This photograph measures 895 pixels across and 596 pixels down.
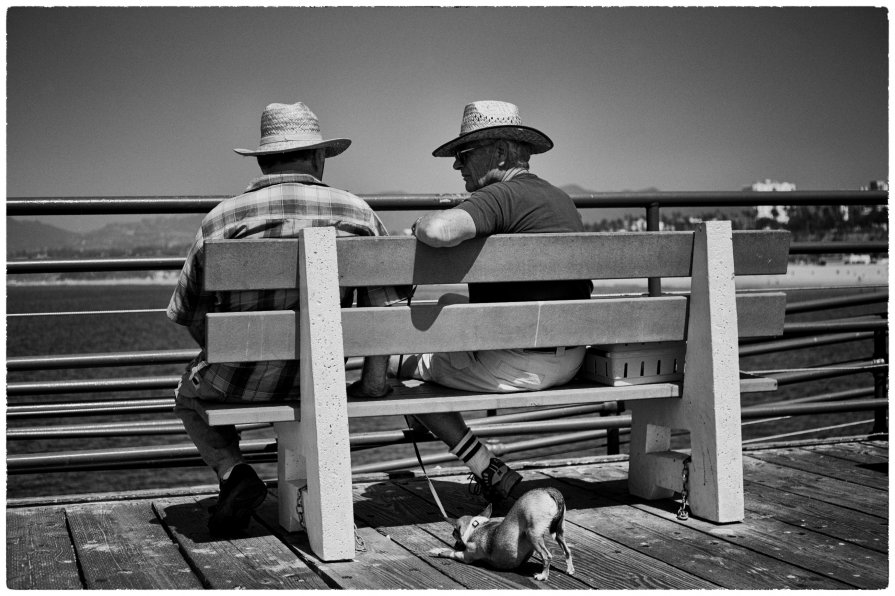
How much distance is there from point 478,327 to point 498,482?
71 centimetres

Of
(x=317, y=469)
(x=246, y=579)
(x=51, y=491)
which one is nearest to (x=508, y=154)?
(x=317, y=469)

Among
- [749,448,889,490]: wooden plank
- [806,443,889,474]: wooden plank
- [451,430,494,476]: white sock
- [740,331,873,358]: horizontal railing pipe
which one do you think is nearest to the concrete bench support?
[451,430,494,476]: white sock

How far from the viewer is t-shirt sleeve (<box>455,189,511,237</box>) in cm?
329

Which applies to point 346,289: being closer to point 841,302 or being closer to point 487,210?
point 487,210

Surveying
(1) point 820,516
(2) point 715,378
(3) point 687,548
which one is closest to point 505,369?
(2) point 715,378

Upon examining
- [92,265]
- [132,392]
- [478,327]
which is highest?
[92,265]

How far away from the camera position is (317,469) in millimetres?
3092

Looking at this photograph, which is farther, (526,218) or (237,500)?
(526,218)

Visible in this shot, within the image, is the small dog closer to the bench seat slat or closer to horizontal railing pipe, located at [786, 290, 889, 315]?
the bench seat slat

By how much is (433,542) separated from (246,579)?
2.22ft

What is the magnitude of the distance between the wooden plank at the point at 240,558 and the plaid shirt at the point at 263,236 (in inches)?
19.0

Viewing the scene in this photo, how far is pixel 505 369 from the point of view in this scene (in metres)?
3.51

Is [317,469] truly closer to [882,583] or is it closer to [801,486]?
[882,583]

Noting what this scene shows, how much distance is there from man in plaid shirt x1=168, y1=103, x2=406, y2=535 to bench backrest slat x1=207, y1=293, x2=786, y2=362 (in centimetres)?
17
